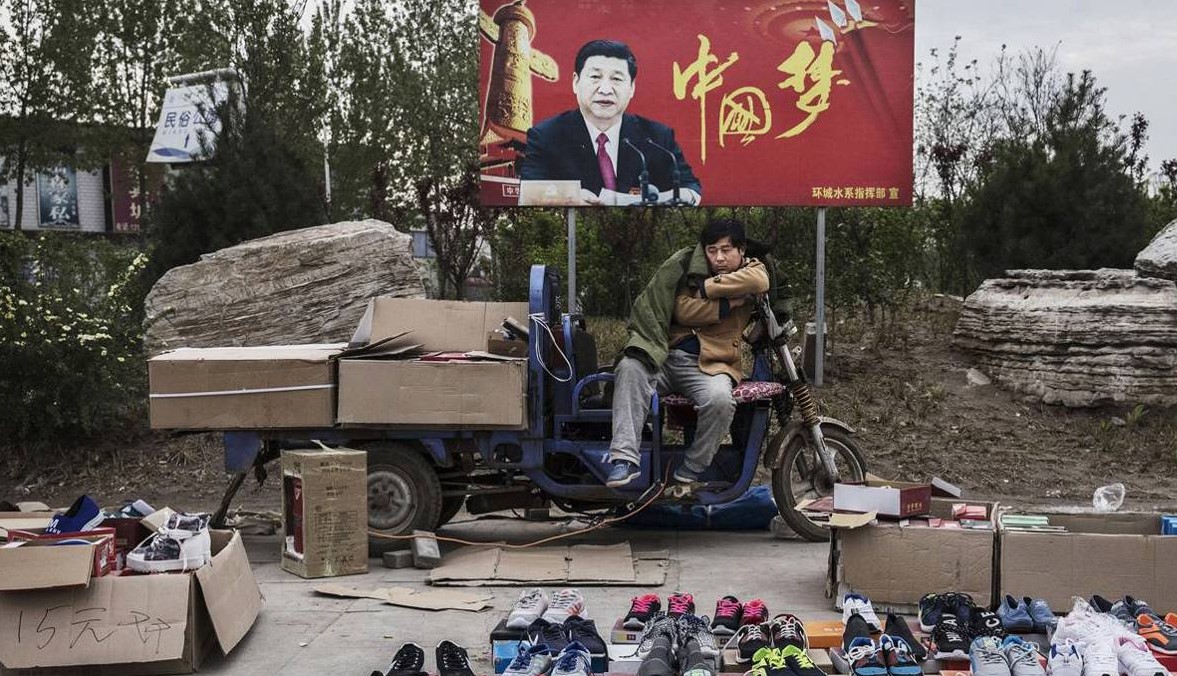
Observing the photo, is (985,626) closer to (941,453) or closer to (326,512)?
(326,512)

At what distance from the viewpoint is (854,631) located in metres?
4.67

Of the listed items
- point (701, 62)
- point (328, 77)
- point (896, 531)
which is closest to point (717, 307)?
point (896, 531)

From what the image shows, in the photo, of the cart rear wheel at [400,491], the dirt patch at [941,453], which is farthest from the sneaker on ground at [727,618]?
the dirt patch at [941,453]

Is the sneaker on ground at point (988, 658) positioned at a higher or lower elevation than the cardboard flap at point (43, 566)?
lower

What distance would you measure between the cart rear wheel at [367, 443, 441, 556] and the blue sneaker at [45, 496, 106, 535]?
1.92 m

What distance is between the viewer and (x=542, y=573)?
20.9ft

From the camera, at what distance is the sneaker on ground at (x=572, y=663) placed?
421 cm

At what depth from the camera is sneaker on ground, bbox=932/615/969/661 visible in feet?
14.9

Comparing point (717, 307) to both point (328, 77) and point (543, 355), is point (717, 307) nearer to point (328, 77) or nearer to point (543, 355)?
point (543, 355)

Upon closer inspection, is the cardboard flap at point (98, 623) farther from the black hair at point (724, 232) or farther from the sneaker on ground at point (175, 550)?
the black hair at point (724, 232)

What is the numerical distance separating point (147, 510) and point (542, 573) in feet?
6.61

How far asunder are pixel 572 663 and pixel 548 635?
42cm

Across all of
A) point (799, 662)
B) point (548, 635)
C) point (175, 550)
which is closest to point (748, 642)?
point (799, 662)

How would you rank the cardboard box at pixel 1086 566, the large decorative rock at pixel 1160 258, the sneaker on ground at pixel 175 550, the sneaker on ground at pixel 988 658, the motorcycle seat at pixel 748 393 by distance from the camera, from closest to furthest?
the sneaker on ground at pixel 988 658, the sneaker on ground at pixel 175 550, the cardboard box at pixel 1086 566, the motorcycle seat at pixel 748 393, the large decorative rock at pixel 1160 258
